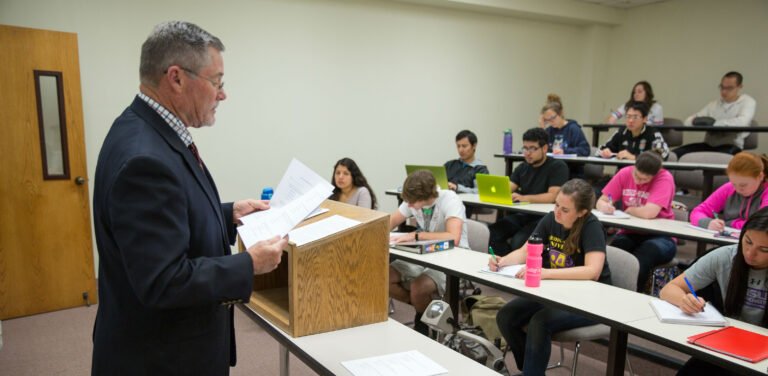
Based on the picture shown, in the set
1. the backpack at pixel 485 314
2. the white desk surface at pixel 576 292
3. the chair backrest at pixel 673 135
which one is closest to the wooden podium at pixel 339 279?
the white desk surface at pixel 576 292

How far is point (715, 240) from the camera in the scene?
2.92 metres

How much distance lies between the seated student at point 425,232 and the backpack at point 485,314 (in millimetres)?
255

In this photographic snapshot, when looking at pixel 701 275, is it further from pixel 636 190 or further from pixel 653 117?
pixel 653 117

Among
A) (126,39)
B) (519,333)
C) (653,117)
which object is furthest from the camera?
(653,117)

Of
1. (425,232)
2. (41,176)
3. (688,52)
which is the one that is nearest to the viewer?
(425,232)

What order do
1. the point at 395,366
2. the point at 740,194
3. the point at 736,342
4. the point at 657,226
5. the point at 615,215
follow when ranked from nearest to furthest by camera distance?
the point at 395,366, the point at 736,342, the point at 740,194, the point at 657,226, the point at 615,215

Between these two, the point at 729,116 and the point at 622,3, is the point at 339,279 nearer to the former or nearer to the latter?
the point at 729,116

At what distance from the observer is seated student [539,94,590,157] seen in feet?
17.5

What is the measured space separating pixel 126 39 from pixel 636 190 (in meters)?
4.32

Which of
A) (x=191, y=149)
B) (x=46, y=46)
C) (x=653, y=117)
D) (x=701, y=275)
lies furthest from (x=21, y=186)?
(x=653, y=117)

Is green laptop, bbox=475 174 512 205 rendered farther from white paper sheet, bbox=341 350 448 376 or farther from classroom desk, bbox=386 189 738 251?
white paper sheet, bbox=341 350 448 376

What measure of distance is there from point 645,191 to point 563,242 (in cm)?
157

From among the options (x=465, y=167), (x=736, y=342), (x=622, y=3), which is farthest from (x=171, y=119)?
(x=622, y=3)

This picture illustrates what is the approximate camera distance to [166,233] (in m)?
0.99
